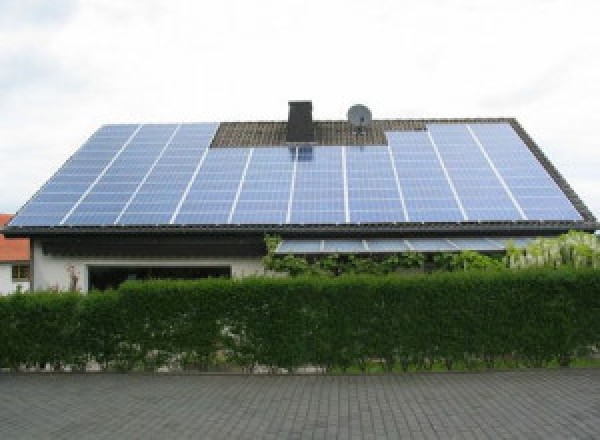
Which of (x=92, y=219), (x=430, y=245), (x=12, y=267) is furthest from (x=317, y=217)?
(x=12, y=267)

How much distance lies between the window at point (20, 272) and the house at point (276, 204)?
100ft

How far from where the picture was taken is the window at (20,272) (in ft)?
168

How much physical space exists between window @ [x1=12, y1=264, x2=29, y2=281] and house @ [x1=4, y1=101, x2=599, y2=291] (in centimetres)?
3054

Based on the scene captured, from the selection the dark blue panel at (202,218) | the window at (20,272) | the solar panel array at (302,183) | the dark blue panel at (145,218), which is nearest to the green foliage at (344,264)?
the solar panel array at (302,183)

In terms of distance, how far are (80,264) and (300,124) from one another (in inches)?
400

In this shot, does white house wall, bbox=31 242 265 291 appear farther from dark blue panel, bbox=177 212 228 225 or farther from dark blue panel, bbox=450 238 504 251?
dark blue panel, bbox=450 238 504 251

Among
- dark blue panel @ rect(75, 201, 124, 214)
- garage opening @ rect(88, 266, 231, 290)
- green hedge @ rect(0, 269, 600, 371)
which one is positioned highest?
dark blue panel @ rect(75, 201, 124, 214)

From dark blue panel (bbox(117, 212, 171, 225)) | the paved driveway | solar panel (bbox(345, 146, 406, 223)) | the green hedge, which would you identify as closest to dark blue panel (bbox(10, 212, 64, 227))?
dark blue panel (bbox(117, 212, 171, 225))

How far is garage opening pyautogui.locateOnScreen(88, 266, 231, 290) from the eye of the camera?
21.0 m

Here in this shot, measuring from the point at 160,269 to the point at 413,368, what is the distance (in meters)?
10.3

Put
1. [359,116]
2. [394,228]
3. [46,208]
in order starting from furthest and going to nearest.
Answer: [359,116] < [46,208] < [394,228]

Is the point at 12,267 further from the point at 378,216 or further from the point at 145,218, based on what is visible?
the point at 378,216

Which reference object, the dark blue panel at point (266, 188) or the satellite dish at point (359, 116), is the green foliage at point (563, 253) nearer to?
the dark blue panel at point (266, 188)

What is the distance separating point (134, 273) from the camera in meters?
21.5
